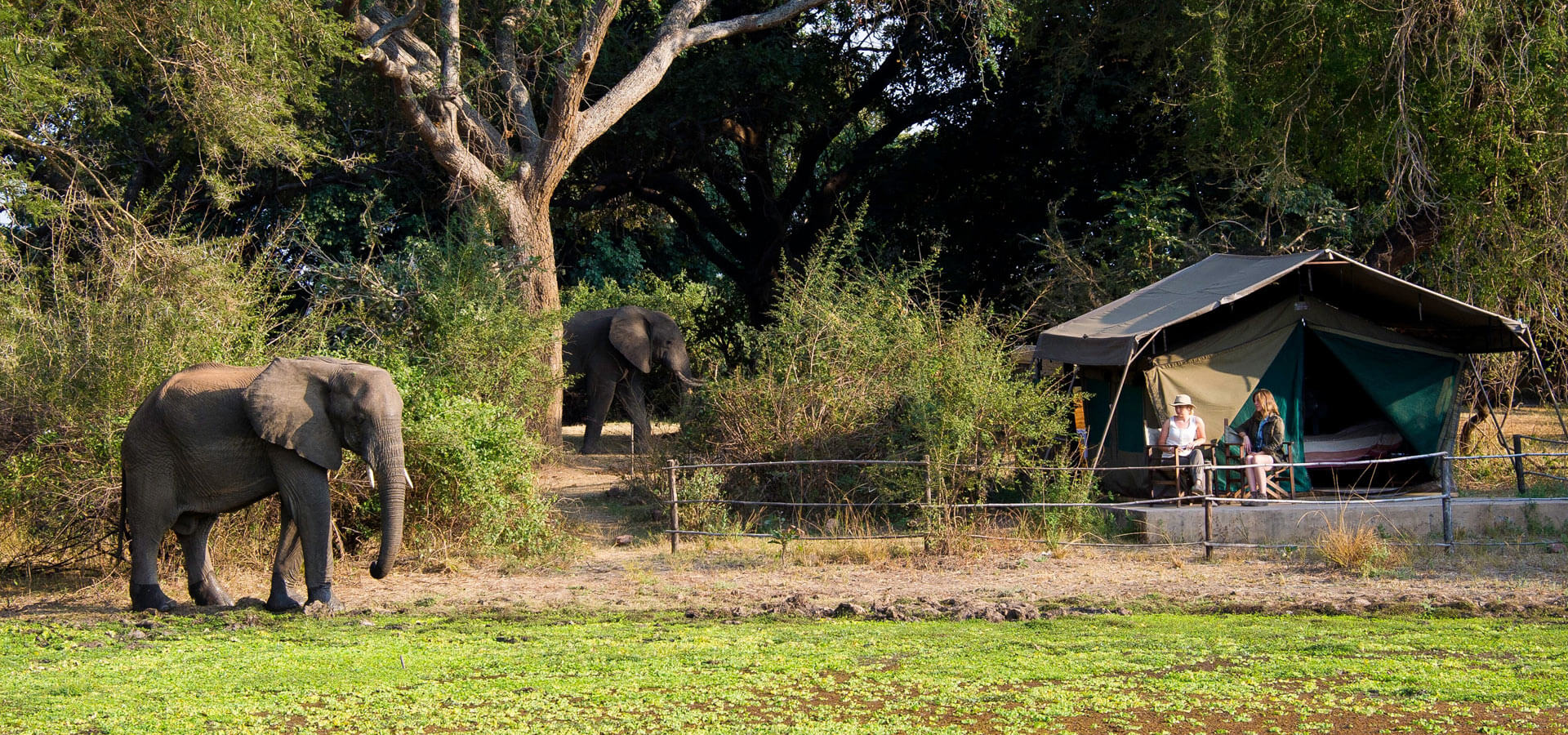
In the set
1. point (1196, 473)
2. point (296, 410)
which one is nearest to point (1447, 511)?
point (1196, 473)

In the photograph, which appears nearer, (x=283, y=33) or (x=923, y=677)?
(x=923, y=677)

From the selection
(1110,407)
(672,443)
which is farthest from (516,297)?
(1110,407)

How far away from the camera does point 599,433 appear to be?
843 inches

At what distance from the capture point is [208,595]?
970cm

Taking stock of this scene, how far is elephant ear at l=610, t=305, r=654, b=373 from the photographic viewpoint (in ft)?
70.6

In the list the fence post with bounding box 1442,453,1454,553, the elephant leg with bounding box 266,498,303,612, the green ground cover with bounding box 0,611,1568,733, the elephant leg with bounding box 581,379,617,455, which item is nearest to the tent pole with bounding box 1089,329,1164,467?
the fence post with bounding box 1442,453,1454,553

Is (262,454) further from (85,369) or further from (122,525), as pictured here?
(85,369)

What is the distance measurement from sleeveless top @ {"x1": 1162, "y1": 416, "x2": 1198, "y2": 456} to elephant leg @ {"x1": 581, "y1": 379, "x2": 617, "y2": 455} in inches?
395

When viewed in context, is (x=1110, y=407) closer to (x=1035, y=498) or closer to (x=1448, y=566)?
(x=1035, y=498)

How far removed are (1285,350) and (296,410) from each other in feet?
35.3

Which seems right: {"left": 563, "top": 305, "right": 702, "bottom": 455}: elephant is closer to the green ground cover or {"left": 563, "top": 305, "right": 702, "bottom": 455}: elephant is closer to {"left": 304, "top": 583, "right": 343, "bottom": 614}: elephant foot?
{"left": 304, "top": 583, "right": 343, "bottom": 614}: elephant foot

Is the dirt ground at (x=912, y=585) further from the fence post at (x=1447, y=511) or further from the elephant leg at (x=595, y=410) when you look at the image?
the elephant leg at (x=595, y=410)

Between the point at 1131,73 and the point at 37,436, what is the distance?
1679 cm

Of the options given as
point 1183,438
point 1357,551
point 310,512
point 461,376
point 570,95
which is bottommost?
point 1357,551
